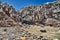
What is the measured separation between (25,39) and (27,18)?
5063cm

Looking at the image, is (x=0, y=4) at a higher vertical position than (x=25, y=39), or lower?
higher

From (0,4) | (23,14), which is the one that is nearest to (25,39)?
(0,4)

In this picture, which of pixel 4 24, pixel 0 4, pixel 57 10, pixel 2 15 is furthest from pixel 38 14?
pixel 4 24

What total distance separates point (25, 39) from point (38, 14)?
5131 cm

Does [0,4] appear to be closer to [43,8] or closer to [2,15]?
[2,15]

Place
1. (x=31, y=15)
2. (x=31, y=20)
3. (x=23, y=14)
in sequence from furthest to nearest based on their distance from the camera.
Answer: (x=23, y=14)
(x=31, y=15)
(x=31, y=20)

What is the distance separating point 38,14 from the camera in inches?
2739

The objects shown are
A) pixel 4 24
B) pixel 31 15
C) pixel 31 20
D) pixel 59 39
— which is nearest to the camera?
pixel 59 39

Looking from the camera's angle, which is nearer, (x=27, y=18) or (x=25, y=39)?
(x=25, y=39)

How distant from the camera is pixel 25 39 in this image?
60.6 feet

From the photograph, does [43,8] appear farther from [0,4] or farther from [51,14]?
[0,4]

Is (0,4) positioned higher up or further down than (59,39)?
higher up

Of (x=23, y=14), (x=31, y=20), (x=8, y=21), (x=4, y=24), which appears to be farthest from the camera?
(x=23, y=14)

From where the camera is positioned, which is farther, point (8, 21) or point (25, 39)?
point (8, 21)
